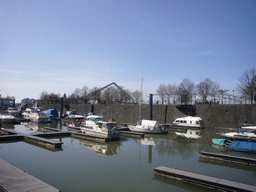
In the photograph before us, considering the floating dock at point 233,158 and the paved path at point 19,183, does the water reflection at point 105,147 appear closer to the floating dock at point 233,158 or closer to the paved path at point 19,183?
the floating dock at point 233,158

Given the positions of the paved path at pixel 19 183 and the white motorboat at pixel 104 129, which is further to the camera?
the white motorboat at pixel 104 129

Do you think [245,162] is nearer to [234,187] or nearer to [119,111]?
[234,187]

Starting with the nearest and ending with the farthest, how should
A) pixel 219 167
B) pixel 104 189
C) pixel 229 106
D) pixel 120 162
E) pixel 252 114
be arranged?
pixel 104 189, pixel 219 167, pixel 120 162, pixel 252 114, pixel 229 106

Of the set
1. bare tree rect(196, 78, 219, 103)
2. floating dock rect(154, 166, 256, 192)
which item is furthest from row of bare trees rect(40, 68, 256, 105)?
floating dock rect(154, 166, 256, 192)

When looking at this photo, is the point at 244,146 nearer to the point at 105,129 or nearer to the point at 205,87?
the point at 105,129

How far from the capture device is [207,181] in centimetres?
966

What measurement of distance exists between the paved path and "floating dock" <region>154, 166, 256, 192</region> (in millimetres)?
5691

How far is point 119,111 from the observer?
5559 centimetres

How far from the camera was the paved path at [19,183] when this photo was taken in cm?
775

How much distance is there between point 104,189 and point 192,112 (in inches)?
1401

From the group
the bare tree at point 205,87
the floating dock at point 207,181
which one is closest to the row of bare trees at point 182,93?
the bare tree at point 205,87

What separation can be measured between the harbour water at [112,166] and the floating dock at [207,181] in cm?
26

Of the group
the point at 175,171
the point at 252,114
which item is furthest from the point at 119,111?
the point at 175,171

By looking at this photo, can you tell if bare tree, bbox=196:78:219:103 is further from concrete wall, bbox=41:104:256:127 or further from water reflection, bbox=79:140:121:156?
water reflection, bbox=79:140:121:156
